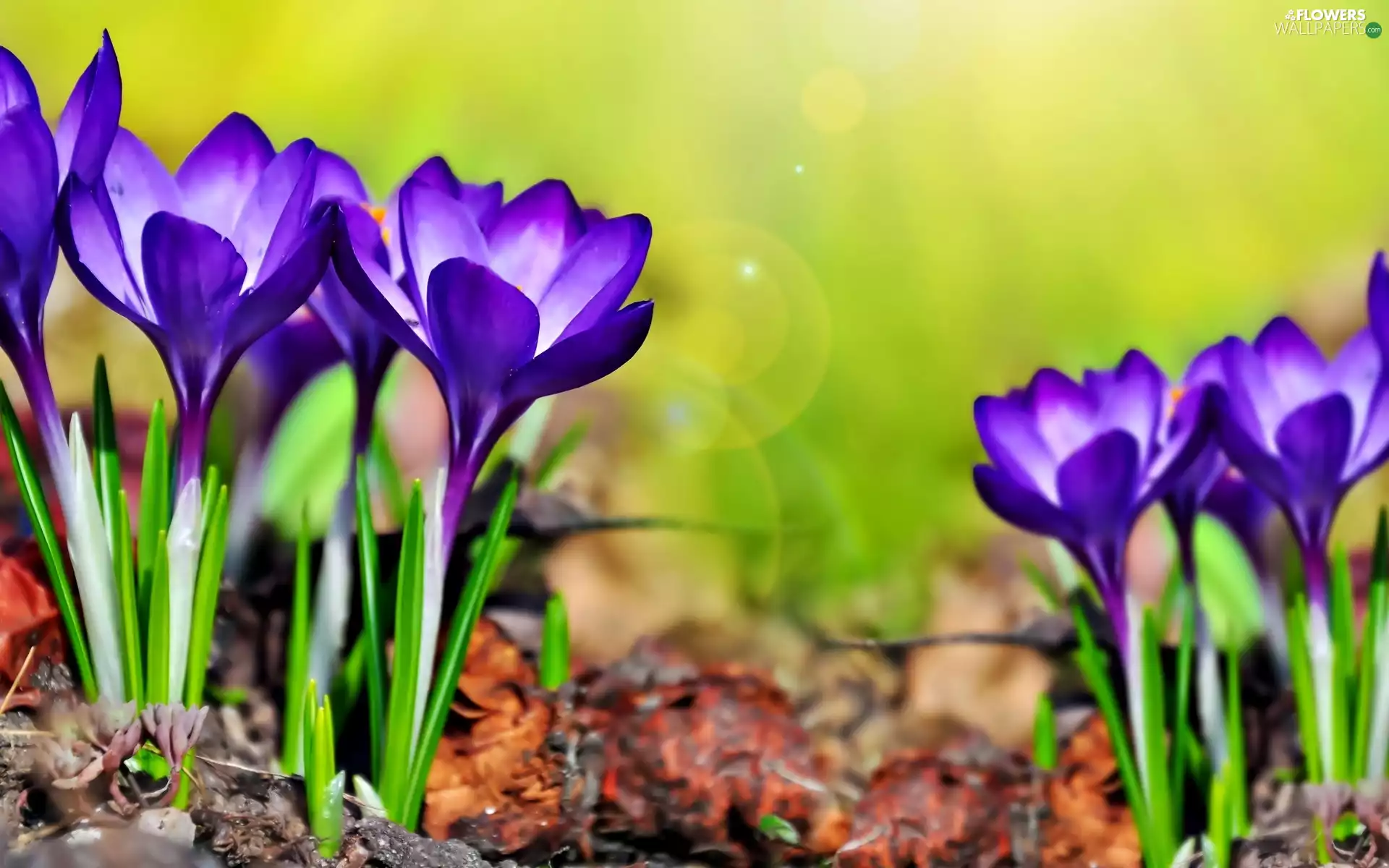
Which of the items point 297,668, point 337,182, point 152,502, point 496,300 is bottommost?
point 297,668

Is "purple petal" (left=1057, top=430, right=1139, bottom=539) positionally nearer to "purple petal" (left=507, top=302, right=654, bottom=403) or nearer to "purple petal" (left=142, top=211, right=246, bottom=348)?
"purple petal" (left=507, top=302, right=654, bottom=403)

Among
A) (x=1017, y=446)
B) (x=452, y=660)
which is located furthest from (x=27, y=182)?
(x=1017, y=446)

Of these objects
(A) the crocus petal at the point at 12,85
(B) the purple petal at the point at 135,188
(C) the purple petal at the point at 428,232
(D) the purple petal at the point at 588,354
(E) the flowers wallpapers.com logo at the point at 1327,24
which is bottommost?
(D) the purple petal at the point at 588,354

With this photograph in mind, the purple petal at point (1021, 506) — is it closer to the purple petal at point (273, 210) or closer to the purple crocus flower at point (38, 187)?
the purple petal at point (273, 210)

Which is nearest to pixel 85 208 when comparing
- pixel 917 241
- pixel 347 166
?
pixel 347 166

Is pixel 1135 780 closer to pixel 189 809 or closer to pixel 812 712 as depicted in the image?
pixel 812 712

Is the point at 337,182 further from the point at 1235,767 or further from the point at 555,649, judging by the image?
the point at 1235,767

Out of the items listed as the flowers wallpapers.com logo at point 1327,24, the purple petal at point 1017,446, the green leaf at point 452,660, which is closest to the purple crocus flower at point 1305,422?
the purple petal at point 1017,446
